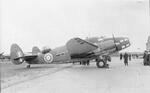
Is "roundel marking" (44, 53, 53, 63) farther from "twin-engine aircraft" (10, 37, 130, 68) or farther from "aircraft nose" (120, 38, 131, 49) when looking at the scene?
"aircraft nose" (120, 38, 131, 49)

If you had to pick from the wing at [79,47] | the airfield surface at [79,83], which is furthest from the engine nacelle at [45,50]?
the airfield surface at [79,83]

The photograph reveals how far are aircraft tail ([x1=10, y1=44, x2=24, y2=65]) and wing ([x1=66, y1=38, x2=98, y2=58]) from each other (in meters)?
5.72

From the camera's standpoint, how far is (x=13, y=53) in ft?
79.4

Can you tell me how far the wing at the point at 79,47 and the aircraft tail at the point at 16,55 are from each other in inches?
225

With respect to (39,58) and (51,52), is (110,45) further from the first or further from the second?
(39,58)

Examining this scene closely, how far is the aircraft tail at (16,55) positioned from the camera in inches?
939

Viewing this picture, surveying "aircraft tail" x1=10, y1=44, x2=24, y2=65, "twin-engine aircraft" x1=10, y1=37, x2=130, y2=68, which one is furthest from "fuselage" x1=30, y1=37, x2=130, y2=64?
"aircraft tail" x1=10, y1=44, x2=24, y2=65

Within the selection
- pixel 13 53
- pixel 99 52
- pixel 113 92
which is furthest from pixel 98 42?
pixel 113 92

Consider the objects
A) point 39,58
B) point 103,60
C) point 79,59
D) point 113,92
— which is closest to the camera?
point 113,92

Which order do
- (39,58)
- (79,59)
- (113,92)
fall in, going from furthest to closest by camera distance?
(39,58) < (79,59) < (113,92)

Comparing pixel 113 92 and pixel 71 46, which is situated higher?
pixel 71 46

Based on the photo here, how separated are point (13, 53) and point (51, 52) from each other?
4.22m

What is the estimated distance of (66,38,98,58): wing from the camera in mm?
20328

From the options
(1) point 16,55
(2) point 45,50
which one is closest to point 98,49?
(2) point 45,50
